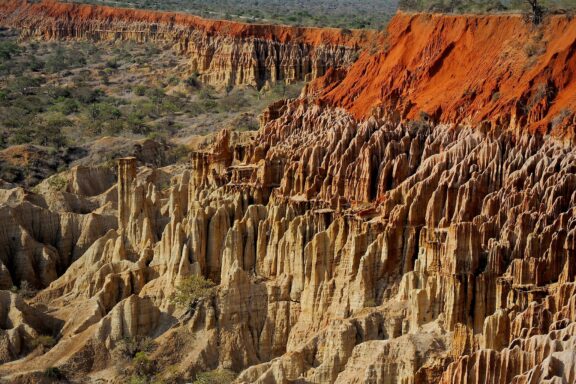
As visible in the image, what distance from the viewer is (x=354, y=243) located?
39.9m

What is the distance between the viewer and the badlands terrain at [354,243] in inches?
1348

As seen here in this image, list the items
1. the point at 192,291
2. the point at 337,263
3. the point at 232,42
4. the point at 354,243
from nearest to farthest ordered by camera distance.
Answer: the point at 354,243, the point at 337,263, the point at 192,291, the point at 232,42

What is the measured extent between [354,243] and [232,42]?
73052 mm

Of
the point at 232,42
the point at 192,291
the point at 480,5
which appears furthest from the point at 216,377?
the point at 232,42

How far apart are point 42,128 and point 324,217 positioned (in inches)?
1959

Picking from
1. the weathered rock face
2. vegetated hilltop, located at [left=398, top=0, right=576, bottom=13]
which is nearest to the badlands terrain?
vegetated hilltop, located at [left=398, top=0, right=576, bottom=13]

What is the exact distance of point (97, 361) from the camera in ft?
135

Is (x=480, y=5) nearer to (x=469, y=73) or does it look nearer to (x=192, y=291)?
(x=469, y=73)

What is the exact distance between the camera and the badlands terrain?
34250mm

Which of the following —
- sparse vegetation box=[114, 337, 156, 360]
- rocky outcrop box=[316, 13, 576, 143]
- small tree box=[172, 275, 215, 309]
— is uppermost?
rocky outcrop box=[316, 13, 576, 143]

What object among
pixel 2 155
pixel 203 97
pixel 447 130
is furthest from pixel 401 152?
pixel 203 97

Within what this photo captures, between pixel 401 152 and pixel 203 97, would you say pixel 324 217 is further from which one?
pixel 203 97

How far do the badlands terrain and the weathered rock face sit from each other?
3582cm

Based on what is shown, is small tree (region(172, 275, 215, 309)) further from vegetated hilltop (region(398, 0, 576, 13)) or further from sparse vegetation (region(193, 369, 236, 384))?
vegetated hilltop (region(398, 0, 576, 13))
